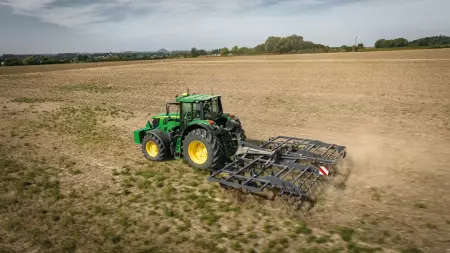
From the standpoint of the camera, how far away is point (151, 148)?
1013cm

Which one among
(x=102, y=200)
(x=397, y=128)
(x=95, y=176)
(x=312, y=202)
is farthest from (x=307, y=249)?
(x=397, y=128)

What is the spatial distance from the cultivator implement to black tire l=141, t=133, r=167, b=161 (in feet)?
7.06

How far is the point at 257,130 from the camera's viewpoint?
13883 mm

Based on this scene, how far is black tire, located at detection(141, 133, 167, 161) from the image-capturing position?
972cm

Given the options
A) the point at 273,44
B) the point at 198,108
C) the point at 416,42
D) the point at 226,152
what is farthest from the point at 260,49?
the point at 226,152

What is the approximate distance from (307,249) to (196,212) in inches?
101

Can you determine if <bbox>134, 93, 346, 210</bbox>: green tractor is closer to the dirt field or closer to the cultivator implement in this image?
the cultivator implement

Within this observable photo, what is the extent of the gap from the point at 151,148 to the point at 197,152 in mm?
1966

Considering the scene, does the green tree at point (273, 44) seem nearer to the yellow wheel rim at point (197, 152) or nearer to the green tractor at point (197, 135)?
the green tractor at point (197, 135)

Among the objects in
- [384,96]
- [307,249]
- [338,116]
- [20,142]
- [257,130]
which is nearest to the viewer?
[307,249]

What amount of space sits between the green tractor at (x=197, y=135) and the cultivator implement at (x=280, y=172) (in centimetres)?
50

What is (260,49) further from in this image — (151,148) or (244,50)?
(151,148)

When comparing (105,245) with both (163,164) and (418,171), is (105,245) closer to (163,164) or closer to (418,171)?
(163,164)

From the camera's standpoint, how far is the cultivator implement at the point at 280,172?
6875mm
